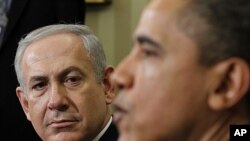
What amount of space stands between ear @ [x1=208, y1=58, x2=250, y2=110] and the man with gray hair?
Answer: 84 centimetres

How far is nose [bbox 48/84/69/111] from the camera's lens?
167 centimetres

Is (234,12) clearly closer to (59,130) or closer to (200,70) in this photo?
(200,70)

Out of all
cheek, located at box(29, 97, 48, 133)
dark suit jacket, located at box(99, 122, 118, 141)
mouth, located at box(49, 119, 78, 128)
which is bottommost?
dark suit jacket, located at box(99, 122, 118, 141)

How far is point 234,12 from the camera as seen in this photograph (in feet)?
3.05

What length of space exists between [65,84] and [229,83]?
874 millimetres

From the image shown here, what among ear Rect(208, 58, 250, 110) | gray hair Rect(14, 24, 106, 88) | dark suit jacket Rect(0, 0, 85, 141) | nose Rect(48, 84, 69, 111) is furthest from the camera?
dark suit jacket Rect(0, 0, 85, 141)

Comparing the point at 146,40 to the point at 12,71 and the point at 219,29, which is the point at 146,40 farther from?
the point at 12,71

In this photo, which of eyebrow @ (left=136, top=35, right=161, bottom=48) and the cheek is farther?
the cheek

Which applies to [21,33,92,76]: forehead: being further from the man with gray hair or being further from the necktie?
the necktie

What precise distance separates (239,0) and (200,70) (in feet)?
0.48

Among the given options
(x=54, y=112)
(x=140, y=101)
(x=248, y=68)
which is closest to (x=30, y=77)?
(x=54, y=112)

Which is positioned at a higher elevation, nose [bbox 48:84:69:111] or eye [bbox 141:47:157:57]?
eye [bbox 141:47:157:57]

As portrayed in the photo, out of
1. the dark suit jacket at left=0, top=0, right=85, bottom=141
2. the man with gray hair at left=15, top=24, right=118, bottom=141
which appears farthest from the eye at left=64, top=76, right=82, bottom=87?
the dark suit jacket at left=0, top=0, right=85, bottom=141

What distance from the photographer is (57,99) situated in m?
1.67
